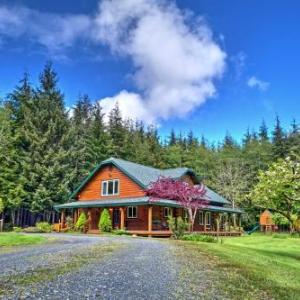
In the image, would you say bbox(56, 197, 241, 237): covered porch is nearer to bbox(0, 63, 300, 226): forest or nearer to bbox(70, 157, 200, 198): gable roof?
bbox(70, 157, 200, 198): gable roof

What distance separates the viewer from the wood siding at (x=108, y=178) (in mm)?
34750

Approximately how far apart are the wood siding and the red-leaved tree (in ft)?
4.73

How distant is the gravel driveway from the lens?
7586 mm

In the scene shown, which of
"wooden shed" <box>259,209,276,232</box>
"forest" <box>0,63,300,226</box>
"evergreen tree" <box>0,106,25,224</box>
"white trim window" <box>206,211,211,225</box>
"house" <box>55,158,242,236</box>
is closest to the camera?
"house" <box>55,158,242,236</box>

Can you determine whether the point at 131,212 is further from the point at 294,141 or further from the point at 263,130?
the point at 263,130

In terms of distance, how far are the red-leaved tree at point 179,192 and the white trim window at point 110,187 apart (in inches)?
165

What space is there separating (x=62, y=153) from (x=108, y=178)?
11.7m

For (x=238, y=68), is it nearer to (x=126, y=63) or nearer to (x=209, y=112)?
(x=126, y=63)

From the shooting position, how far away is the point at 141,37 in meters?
22.1

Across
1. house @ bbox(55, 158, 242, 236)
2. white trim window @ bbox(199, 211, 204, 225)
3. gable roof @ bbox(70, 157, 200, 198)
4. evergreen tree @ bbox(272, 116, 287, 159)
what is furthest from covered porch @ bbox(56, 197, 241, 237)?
evergreen tree @ bbox(272, 116, 287, 159)

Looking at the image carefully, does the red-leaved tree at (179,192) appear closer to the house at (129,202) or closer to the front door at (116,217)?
the house at (129,202)

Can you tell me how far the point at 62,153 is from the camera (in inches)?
1853

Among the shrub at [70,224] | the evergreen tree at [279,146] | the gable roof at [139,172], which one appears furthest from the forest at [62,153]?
the gable roof at [139,172]

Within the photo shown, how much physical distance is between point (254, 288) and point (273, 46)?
615 inches
